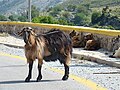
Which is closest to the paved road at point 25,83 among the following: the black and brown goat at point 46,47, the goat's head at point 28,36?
the black and brown goat at point 46,47

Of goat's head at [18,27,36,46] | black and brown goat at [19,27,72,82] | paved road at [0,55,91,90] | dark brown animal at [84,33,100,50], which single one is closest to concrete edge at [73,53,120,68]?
dark brown animal at [84,33,100,50]

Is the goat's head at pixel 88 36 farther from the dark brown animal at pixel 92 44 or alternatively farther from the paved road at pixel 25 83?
the paved road at pixel 25 83

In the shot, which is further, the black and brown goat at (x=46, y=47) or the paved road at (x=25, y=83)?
the black and brown goat at (x=46, y=47)

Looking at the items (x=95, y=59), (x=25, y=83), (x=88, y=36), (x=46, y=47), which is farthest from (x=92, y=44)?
(x=25, y=83)

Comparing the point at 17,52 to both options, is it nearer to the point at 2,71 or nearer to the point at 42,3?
the point at 2,71

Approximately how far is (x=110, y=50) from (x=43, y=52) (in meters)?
6.30

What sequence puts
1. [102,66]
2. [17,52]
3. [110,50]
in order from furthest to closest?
1. [17,52]
2. [110,50]
3. [102,66]

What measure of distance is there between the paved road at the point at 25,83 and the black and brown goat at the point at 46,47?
0.96 feet

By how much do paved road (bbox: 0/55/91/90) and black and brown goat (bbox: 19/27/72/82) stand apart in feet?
0.96

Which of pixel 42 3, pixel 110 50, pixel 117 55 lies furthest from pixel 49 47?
pixel 42 3

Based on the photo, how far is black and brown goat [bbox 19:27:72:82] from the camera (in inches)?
413

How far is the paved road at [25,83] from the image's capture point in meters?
9.93

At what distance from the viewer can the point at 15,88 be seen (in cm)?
984

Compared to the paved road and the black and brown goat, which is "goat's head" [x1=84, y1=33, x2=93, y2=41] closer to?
the paved road
